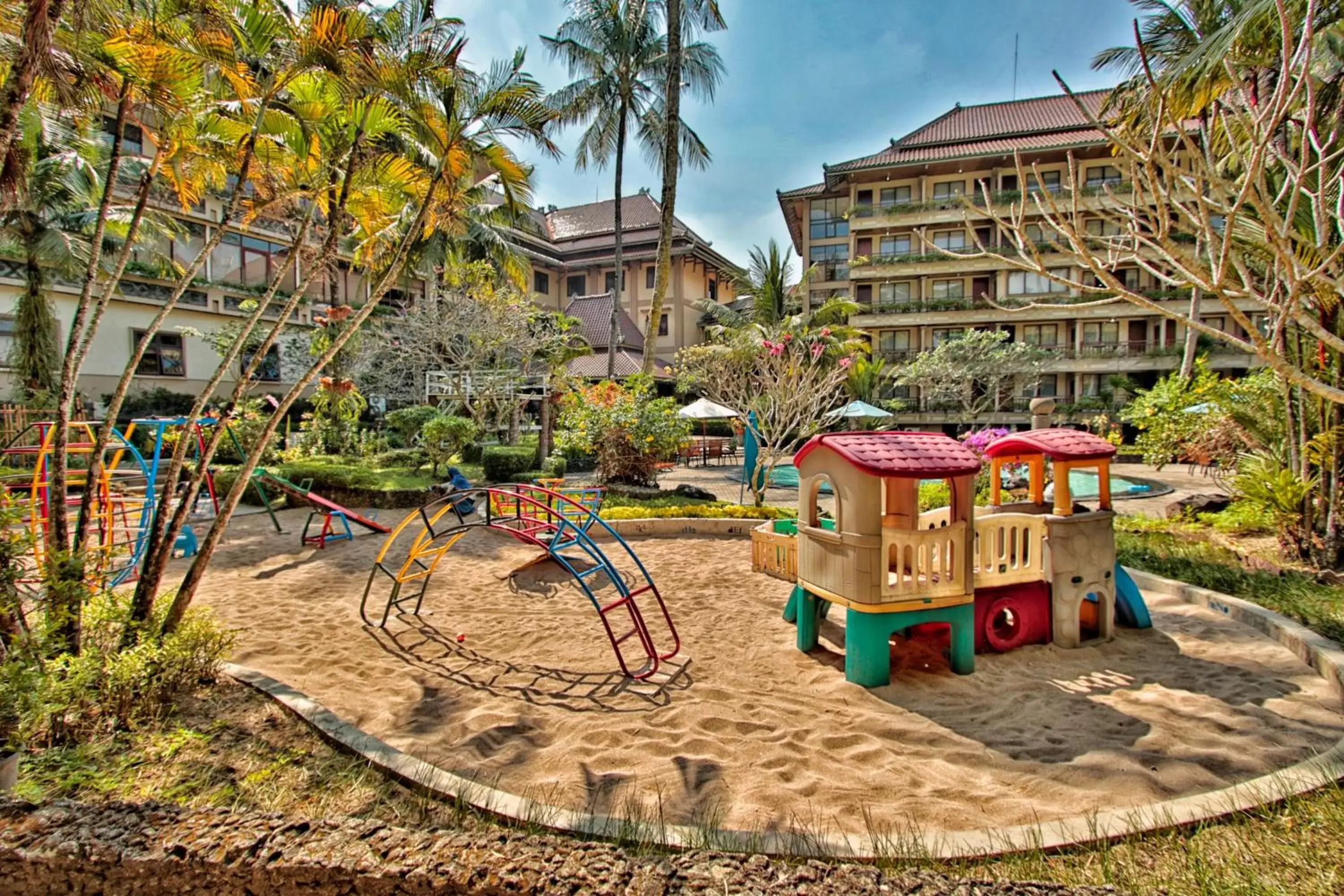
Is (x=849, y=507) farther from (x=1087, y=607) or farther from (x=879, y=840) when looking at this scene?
(x=1087, y=607)

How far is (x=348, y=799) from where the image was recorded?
3.32 meters

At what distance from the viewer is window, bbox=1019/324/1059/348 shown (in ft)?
117

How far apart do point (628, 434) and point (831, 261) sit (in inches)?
1223

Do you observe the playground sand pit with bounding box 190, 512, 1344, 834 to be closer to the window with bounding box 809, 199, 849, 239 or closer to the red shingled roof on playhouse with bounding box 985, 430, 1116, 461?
the red shingled roof on playhouse with bounding box 985, 430, 1116, 461

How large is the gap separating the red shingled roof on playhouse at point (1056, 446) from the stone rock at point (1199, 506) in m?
6.66

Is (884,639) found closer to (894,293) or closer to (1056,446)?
(1056,446)

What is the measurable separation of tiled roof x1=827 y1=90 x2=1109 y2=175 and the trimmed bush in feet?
97.4

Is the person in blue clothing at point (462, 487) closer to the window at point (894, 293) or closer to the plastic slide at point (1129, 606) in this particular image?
the plastic slide at point (1129, 606)

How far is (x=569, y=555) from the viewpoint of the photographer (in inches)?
356

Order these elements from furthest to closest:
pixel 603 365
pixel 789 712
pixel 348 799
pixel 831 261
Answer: pixel 831 261, pixel 603 365, pixel 789 712, pixel 348 799

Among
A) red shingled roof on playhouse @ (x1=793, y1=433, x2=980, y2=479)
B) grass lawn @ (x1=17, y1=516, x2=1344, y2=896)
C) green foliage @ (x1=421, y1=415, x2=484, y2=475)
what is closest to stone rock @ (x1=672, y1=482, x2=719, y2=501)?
green foliage @ (x1=421, y1=415, x2=484, y2=475)

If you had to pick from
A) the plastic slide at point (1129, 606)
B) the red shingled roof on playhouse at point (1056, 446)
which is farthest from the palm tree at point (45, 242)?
the plastic slide at point (1129, 606)

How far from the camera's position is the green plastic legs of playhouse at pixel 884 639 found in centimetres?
488

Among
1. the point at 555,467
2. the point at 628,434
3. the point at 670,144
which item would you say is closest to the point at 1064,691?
the point at 628,434
